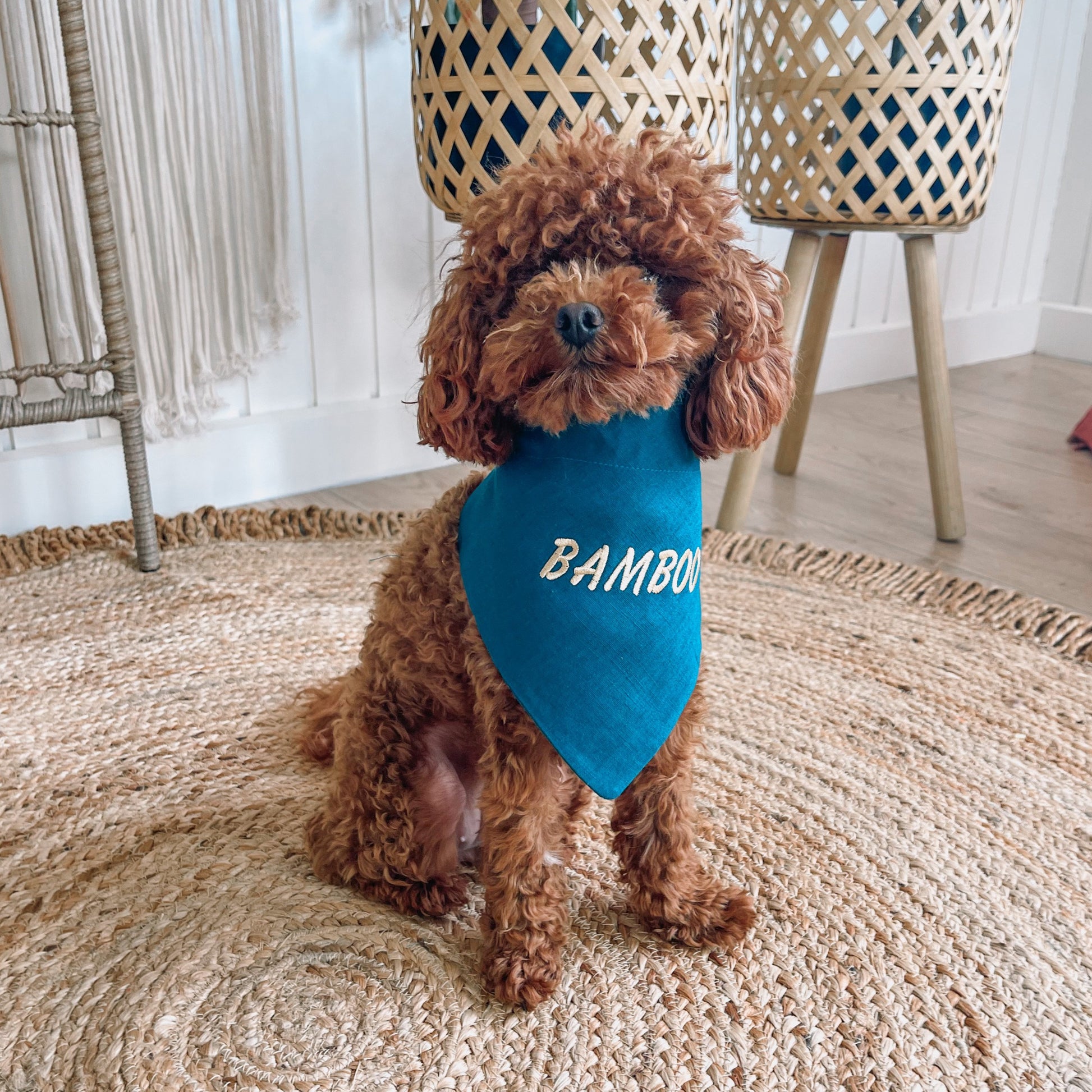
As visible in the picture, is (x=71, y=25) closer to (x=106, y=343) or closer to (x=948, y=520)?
(x=106, y=343)

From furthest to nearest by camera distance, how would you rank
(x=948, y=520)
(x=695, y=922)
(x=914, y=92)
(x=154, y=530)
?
1. (x=948, y=520)
2. (x=154, y=530)
3. (x=914, y=92)
4. (x=695, y=922)

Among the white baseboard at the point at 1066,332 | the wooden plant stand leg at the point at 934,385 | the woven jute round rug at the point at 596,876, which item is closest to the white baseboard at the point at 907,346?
the white baseboard at the point at 1066,332

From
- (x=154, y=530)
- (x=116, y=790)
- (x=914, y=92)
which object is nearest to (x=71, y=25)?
(x=154, y=530)

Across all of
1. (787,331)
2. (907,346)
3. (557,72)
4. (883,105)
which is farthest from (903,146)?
(907,346)

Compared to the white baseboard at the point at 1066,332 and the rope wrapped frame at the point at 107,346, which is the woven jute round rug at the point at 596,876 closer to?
the rope wrapped frame at the point at 107,346

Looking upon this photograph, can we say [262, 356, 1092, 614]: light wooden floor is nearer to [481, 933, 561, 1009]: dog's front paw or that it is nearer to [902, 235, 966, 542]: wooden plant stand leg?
[902, 235, 966, 542]: wooden plant stand leg

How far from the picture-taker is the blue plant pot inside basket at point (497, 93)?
1.40m

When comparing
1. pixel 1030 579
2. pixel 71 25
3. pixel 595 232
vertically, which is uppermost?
pixel 71 25

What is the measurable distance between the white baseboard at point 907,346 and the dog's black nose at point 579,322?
210 centimetres

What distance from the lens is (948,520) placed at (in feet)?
6.33

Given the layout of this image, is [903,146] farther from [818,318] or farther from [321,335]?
[321,335]

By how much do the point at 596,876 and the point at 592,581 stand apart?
391 mm

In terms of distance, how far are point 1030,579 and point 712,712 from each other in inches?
29.7

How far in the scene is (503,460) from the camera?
0.88 meters
